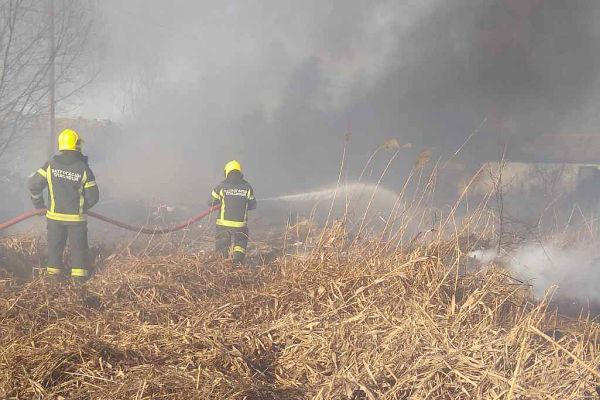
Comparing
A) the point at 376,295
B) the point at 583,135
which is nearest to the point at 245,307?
the point at 376,295

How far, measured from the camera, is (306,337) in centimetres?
287

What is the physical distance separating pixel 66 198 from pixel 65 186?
0.39ft

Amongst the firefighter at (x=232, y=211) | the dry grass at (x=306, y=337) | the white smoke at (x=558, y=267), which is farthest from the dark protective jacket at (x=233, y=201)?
the white smoke at (x=558, y=267)

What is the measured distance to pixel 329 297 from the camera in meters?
3.37

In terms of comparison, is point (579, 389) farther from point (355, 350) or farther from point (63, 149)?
point (63, 149)

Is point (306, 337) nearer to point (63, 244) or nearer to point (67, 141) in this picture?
point (63, 244)

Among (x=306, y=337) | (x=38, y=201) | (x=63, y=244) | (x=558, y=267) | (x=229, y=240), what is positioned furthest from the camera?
(x=229, y=240)

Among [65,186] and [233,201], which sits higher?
[65,186]

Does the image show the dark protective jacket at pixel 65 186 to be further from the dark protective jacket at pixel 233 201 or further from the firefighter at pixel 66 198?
the dark protective jacket at pixel 233 201

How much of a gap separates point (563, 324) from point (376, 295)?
156 centimetres

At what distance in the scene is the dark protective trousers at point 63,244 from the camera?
15.7ft

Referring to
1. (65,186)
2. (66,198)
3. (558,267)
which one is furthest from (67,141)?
(558,267)

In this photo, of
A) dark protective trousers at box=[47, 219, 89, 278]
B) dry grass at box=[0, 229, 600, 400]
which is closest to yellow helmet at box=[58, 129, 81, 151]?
dark protective trousers at box=[47, 219, 89, 278]

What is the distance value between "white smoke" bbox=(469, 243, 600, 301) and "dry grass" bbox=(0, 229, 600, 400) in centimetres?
108
